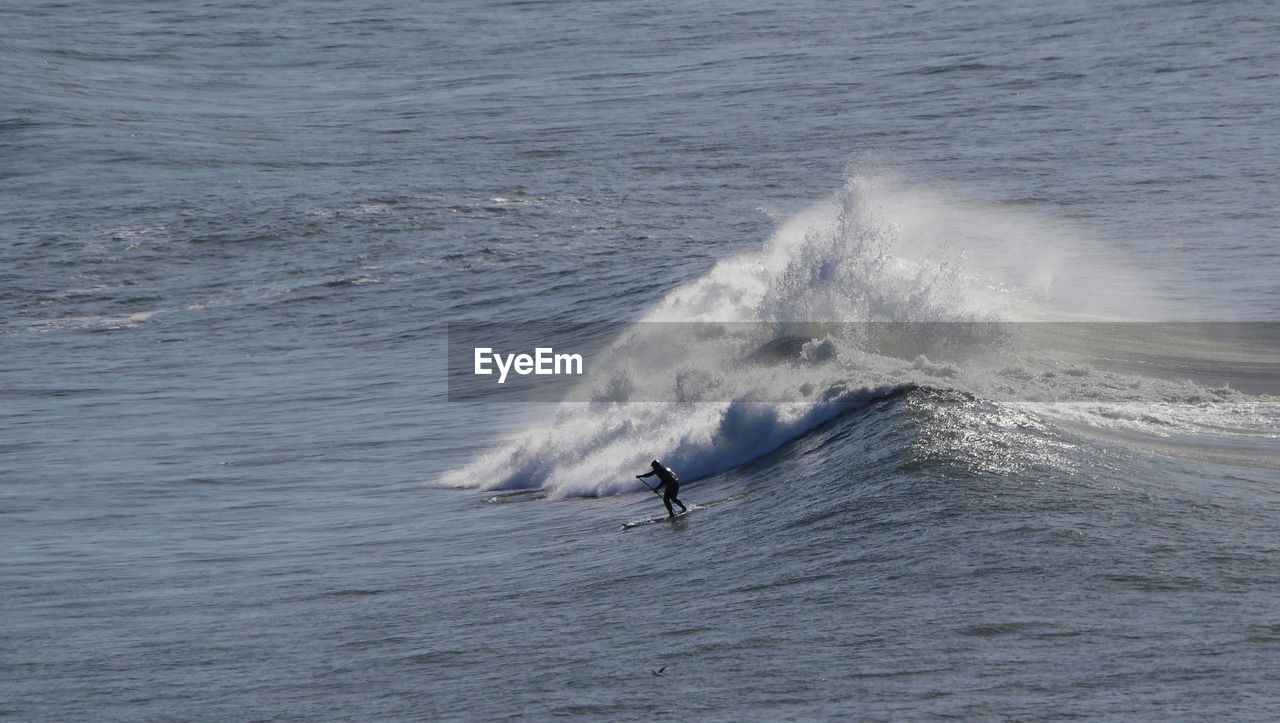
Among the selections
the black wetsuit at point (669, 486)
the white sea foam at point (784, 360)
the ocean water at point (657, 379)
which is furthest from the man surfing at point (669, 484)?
the white sea foam at point (784, 360)

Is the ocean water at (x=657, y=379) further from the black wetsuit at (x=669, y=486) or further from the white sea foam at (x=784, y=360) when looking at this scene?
the black wetsuit at (x=669, y=486)

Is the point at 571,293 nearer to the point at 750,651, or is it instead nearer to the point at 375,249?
the point at 375,249

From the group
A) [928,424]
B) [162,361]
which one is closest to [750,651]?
[928,424]

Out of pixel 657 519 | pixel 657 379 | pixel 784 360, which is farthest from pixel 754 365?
pixel 657 519

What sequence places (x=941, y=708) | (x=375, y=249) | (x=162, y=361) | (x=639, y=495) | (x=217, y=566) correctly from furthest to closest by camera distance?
(x=375, y=249) < (x=162, y=361) < (x=639, y=495) < (x=217, y=566) < (x=941, y=708)

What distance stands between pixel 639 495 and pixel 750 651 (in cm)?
824

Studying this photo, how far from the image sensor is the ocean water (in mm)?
12938

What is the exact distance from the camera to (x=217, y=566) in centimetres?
1923

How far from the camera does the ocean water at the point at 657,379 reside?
12.9m

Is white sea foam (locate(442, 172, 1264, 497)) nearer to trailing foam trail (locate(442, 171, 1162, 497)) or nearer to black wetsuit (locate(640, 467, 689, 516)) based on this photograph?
trailing foam trail (locate(442, 171, 1162, 497))

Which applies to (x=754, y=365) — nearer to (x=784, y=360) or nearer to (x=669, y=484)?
(x=784, y=360)

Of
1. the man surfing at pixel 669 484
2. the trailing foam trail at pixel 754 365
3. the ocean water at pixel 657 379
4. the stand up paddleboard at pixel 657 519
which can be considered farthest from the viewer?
the trailing foam trail at pixel 754 365

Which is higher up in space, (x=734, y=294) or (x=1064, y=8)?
(x=1064, y=8)

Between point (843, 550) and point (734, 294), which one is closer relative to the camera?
point (843, 550)
